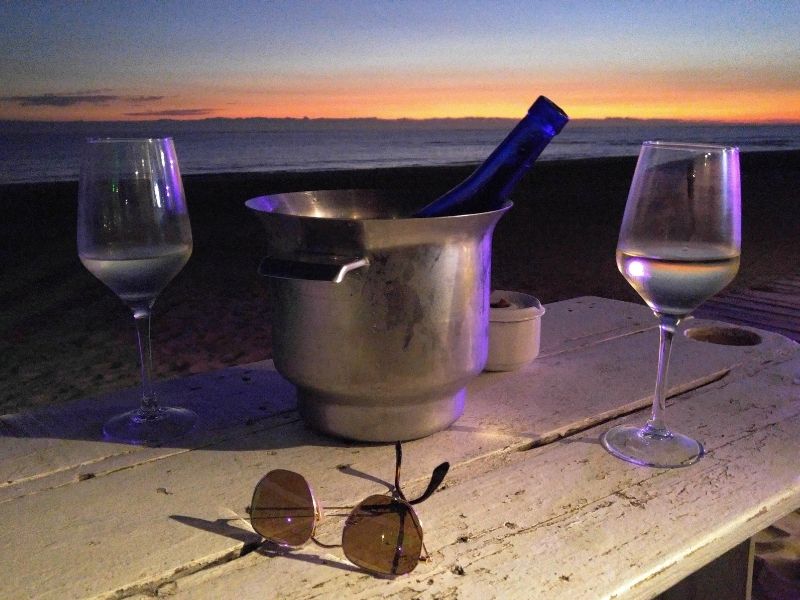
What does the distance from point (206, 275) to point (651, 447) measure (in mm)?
5972

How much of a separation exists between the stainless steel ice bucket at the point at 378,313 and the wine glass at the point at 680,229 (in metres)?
0.18

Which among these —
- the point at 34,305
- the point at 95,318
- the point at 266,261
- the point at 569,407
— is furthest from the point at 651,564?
the point at 34,305

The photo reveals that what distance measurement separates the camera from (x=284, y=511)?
74 cm

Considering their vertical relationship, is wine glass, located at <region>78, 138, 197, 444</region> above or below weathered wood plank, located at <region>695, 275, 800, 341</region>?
above

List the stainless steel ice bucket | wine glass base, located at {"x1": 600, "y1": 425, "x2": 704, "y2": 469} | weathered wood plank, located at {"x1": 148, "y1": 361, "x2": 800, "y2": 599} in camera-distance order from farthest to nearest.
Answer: wine glass base, located at {"x1": 600, "y1": 425, "x2": 704, "y2": 469}, the stainless steel ice bucket, weathered wood plank, located at {"x1": 148, "y1": 361, "x2": 800, "y2": 599}

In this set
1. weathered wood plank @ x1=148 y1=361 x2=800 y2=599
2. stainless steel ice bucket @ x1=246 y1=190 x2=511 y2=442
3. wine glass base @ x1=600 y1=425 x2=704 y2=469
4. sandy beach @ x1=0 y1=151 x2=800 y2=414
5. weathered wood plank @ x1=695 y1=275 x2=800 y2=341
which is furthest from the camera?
sandy beach @ x1=0 y1=151 x2=800 y2=414

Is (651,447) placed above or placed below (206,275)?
above

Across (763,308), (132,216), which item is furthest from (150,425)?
(763,308)

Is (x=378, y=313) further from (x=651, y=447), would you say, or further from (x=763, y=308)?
(x=763, y=308)

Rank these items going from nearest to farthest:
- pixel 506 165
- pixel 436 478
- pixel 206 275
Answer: pixel 436 478, pixel 506 165, pixel 206 275

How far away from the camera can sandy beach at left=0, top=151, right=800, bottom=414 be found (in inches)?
164

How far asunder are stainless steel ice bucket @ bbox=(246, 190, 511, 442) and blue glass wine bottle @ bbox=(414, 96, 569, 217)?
0.13 m

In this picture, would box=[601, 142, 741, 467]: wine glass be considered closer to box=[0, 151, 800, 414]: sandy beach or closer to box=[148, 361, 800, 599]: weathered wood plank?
box=[148, 361, 800, 599]: weathered wood plank

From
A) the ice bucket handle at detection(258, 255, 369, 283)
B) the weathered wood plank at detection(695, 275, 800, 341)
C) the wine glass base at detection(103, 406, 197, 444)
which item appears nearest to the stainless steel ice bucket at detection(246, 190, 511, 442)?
the ice bucket handle at detection(258, 255, 369, 283)
